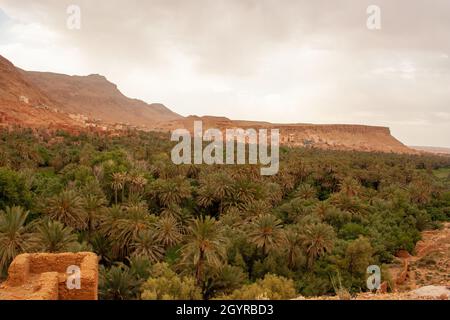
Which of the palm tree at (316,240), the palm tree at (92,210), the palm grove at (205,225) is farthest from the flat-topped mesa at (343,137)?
the palm tree at (92,210)

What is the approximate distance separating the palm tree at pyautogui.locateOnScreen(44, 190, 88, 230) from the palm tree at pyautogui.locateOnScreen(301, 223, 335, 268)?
15.9m

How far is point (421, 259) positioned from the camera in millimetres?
31891

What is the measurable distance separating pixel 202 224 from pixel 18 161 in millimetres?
35343

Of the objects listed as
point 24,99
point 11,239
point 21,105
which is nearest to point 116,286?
point 11,239

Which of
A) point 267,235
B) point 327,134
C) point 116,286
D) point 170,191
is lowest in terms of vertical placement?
point 116,286

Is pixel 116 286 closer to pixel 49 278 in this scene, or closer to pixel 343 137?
pixel 49 278

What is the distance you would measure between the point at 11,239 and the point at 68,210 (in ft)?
20.9

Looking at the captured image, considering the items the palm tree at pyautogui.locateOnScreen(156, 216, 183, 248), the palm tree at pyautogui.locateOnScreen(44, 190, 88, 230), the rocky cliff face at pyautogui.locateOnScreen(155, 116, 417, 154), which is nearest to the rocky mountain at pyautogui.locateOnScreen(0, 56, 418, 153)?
the rocky cliff face at pyautogui.locateOnScreen(155, 116, 417, 154)

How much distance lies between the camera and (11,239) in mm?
20234

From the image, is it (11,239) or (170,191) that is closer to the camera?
(11,239)

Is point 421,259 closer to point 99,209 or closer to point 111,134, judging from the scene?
point 99,209

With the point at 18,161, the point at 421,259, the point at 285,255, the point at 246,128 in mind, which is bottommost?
the point at 421,259

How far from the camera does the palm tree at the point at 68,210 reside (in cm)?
2633
